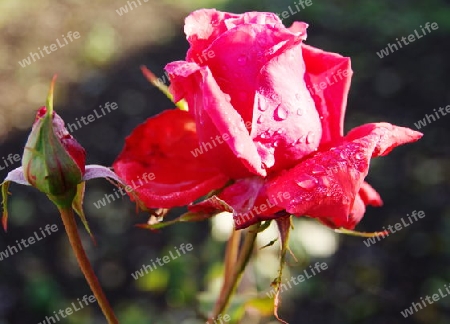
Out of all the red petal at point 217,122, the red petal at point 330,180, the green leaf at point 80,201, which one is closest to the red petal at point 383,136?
the red petal at point 330,180

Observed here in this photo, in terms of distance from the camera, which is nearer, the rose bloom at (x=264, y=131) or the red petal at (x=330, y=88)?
the rose bloom at (x=264, y=131)

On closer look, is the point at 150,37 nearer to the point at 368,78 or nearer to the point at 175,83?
the point at 368,78

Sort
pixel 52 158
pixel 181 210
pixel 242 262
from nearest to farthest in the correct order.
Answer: pixel 52 158 → pixel 242 262 → pixel 181 210

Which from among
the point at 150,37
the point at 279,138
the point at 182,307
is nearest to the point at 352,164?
the point at 279,138

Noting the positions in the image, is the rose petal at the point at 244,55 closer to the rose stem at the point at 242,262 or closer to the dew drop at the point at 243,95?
the dew drop at the point at 243,95

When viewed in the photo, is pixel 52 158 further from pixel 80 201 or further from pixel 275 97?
pixel 275 97

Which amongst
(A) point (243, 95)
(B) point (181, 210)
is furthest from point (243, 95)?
(B) point (181, 210)

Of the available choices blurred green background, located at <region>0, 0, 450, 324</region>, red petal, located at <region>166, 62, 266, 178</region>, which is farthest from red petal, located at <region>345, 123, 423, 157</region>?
blurred green background, located at <region>0, 0, 450, 324</region>
